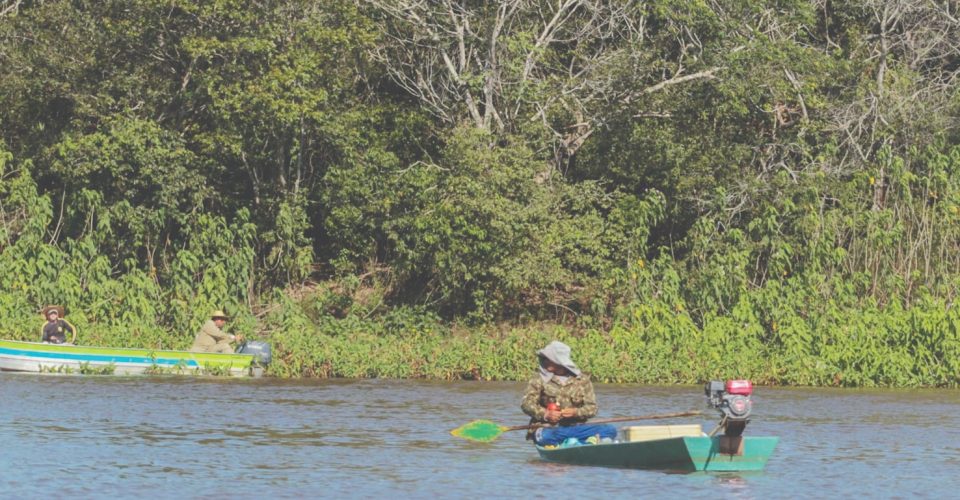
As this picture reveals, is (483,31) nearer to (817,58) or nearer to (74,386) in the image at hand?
(817,58)

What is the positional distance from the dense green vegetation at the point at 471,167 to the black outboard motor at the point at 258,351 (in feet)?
5.44

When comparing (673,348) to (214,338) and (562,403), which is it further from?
(562,403)

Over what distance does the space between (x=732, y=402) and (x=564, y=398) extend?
1990 millimetres

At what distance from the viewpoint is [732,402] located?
13312 millimetres

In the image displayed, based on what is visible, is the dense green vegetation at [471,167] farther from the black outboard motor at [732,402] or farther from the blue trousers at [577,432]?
the black outboard motor at [732,402]

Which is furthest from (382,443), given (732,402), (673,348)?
(673,348)

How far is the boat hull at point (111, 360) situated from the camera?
2472cm

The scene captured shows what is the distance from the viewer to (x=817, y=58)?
101 ft

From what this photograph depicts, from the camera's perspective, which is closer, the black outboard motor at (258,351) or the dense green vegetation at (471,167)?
the black outboard motor at (258,351)

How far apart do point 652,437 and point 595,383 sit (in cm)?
1017

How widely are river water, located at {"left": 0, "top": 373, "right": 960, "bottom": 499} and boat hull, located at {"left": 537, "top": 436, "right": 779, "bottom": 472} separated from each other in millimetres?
112

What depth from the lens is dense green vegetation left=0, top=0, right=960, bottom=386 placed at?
28.6 m

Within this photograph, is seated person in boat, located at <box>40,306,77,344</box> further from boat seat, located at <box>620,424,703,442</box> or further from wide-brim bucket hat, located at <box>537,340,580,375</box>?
boat seat, located at <box>620,424,703,442</box>

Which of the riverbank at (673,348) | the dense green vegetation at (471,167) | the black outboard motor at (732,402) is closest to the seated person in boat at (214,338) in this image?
the riverbank at (673,348)
